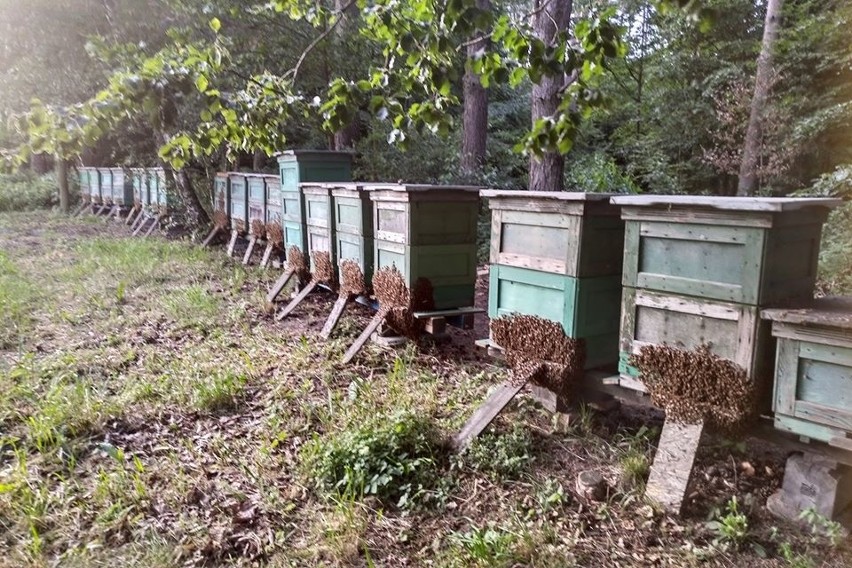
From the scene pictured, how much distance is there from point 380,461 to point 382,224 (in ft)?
8.71

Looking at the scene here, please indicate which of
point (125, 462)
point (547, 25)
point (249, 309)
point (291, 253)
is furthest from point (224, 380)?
point (547, 25)

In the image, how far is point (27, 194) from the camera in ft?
67.3

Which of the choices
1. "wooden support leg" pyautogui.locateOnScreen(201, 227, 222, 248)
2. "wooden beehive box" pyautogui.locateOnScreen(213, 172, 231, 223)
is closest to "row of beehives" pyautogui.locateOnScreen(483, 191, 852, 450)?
"wooden beehive box" pyautogui.locateOnScreen(213, 172, 231, 223)

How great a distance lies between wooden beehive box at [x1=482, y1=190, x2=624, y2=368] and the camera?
389 cm

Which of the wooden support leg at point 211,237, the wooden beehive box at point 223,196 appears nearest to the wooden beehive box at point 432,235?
the wooden beehive box at point 223,196

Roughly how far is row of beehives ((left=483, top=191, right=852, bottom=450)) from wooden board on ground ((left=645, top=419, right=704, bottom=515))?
33 centimetres

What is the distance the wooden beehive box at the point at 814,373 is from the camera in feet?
9.46

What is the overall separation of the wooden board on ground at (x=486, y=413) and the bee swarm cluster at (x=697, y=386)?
36.5 inches

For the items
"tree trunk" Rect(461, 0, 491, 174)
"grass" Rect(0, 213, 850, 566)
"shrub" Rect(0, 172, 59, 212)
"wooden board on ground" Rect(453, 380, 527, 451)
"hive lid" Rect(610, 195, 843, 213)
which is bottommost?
"grass" Rect(0, 213, 850, 566)

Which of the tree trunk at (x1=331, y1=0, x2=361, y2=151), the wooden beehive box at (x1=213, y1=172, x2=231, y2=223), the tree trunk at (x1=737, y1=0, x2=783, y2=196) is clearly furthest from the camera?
the tree trunk at (x1=737, y1=0, x2=783, y2=196)

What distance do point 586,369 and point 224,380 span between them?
9.91 feet

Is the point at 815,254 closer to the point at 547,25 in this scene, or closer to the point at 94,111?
the point at 94,111

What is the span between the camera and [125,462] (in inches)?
168

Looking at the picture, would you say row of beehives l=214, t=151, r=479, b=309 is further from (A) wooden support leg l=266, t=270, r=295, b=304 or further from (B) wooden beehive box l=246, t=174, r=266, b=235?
(B) wooden beehive box l=246, t=174, r=266, b=235
